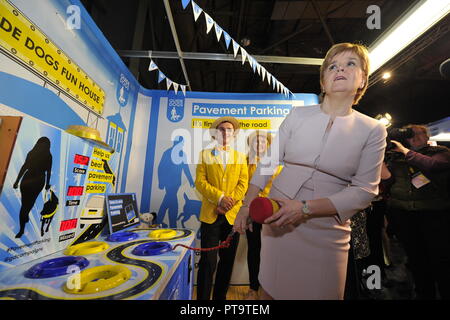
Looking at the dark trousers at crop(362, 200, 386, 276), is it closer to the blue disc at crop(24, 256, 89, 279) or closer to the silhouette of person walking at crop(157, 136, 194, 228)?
the silhouette of person walking at crop(157, 136, 194, 228)

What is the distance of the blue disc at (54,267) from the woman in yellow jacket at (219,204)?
1244 mm

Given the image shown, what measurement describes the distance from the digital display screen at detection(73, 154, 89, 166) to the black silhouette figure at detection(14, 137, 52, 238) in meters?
0.23

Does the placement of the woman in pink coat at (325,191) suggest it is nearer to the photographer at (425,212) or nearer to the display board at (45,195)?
the display board at (45,195)

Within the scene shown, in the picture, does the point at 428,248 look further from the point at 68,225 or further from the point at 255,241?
the point at 68,225

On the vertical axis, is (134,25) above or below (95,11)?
above

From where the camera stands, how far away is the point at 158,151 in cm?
310

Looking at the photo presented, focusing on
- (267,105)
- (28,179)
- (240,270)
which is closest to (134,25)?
(267,105)

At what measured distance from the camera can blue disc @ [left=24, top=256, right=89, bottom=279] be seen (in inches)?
34.9

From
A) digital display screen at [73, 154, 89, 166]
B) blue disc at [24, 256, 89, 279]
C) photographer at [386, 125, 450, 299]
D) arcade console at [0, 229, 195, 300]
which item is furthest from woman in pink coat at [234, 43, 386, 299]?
photographer at [386, 125, 450, 299]

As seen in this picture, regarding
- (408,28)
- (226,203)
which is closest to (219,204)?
(226,203)

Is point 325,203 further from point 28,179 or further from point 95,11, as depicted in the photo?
point 95,11

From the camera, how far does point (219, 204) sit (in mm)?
2092

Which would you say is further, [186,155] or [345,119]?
[186,155]
